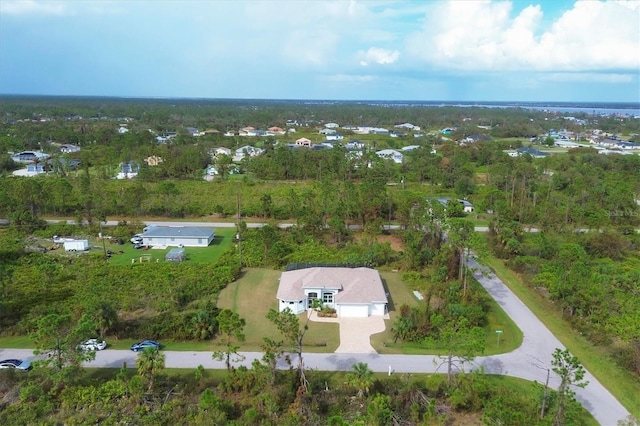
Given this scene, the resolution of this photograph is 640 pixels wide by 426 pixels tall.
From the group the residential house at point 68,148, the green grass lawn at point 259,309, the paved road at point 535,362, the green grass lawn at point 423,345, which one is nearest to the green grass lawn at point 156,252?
the green grass lawn at point 259,309

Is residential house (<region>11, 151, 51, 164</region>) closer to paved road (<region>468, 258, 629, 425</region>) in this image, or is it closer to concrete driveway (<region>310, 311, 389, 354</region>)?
concrete driveway (<region>310, 311, 389, 354</region>)

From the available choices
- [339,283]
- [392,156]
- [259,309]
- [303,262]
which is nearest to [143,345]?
[259,309]

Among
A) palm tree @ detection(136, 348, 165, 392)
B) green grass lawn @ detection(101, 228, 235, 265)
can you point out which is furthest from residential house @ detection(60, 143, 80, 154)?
palm tree @ detection(136, 348, 165, 392)

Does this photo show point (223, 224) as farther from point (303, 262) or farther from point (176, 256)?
point (303, 262)

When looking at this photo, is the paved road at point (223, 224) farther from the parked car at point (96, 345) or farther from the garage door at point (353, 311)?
the parked car at point (96, 345)

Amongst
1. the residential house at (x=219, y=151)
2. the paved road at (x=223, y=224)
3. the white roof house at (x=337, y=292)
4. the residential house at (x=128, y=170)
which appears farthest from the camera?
the residential house at (x=219, y=151)

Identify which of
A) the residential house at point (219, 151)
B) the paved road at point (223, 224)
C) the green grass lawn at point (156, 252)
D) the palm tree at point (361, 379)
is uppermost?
the residential house at point (219, 151)

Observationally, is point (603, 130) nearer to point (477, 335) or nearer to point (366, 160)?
point (366, 160)
